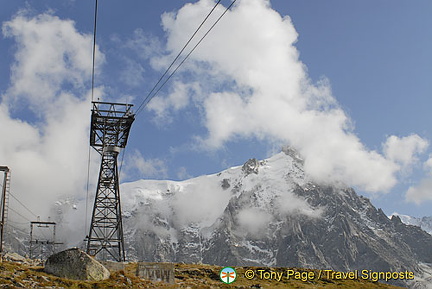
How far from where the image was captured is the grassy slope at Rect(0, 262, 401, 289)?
36312 millimetres

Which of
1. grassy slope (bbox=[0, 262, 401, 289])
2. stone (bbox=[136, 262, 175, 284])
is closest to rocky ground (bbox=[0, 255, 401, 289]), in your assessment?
grassy slope (bbox=[0, 262, 401, 289])

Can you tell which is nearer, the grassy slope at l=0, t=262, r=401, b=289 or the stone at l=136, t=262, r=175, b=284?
the grassy slope at l=0, t=262, r=401, b=289

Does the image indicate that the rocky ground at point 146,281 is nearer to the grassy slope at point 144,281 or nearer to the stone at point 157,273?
the grassy slope at point 144,281

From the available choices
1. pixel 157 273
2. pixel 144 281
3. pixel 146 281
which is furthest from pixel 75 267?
pixel 157 273

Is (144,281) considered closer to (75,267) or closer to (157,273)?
(157,273)

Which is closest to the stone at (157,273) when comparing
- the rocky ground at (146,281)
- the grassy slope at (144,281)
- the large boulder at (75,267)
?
the rocky ground at (146,281)

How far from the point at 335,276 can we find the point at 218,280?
1578 centimetres

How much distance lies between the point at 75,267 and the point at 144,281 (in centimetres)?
570

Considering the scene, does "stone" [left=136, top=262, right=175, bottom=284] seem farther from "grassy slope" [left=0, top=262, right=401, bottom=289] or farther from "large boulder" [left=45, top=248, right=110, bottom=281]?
"large boulder" [left=45, top=248, right=110, bottom=281]

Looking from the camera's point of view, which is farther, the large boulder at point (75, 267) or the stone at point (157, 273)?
the stone at point (157, 273)

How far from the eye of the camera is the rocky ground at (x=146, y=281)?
36.4 m

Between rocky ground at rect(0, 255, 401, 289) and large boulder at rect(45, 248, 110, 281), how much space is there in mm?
756

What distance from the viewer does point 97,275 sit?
39844 millimetres

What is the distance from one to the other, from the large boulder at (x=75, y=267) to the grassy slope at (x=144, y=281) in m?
0.82
